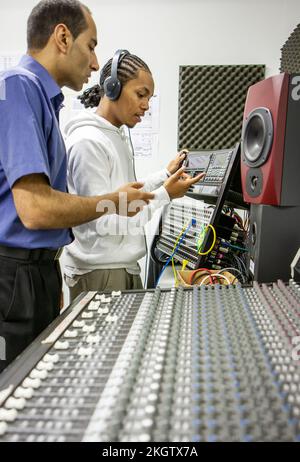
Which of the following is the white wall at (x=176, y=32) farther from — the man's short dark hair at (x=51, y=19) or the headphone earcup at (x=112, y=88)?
the man's short dark hair at (x=51, y=19)

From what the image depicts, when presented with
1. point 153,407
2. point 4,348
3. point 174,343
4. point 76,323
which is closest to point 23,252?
point 4,348

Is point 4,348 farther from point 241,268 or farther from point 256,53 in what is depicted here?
point 256,53

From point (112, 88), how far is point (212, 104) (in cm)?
156

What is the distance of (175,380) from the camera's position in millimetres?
535

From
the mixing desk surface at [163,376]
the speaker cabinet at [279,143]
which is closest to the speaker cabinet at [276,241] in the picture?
the speaker cabinet at [279,143]

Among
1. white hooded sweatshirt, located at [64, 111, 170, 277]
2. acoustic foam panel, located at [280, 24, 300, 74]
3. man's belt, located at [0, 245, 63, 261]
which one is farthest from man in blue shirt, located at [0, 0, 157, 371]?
acoustic foam panel, located at [280, 24, 300, 74]

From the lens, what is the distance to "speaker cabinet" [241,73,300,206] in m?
1.05

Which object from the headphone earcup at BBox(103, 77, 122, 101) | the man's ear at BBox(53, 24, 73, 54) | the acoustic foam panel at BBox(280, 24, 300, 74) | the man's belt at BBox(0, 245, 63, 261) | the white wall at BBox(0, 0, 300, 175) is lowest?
the man's belt at BBox(0, 245, 63, 261)

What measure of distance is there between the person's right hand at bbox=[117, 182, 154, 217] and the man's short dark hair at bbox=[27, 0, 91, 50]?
50 centimetres

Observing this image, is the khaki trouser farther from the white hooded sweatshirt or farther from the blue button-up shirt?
the blue button-up shirt

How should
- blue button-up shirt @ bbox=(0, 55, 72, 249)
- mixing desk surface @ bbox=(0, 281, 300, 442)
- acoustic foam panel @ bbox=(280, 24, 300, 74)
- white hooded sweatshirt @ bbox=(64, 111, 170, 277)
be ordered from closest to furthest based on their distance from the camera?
1. mixing desk surface @ bbox=(0, 281, 300, 442)
2. blue button-up shirt @ bbox=(0, 55, 72, 249)
3. white hooded sweatshirt @ bbox=(64, 111, 170, 277)
4. acoustic foam panel @ bbox=(280, 24, 300, 74)

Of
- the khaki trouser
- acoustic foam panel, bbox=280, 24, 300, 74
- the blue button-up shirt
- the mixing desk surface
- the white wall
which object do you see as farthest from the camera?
the white wall

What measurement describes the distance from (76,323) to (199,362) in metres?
0.31

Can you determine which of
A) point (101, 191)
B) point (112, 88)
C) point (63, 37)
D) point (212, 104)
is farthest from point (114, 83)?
point (212, 104)
